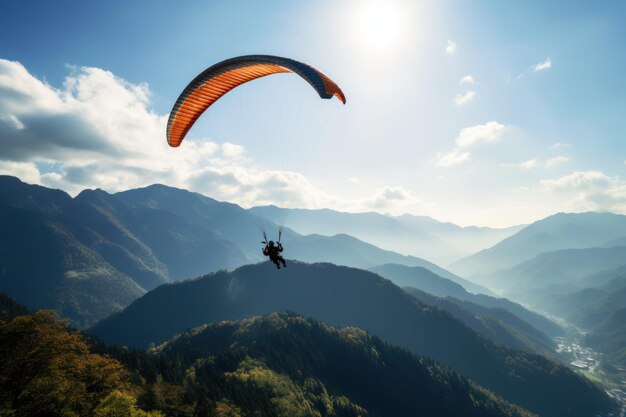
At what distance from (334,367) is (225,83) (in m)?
136

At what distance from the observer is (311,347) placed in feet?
462

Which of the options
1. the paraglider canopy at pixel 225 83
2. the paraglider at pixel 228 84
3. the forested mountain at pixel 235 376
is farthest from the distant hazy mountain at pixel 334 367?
the paraglider canopy at pixel 225 83

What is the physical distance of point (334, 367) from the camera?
454 ft

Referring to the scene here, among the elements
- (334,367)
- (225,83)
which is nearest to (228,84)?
(225,83)

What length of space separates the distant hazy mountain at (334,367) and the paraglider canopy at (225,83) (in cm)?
8410

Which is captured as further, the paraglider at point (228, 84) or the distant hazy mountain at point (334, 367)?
the distant hazy mountain at point (334, 367)

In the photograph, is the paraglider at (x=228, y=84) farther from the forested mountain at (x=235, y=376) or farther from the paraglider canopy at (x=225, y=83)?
the forested mountain at (x=235, y=376)

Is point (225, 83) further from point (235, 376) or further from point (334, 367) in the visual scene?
point (334, 367)

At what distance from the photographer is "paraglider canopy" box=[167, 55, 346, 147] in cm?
1930

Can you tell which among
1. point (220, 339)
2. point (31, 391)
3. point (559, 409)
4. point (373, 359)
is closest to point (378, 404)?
point (373, 359)

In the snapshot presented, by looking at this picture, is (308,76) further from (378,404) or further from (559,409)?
(559,409)

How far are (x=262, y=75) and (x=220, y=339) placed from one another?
147 metres

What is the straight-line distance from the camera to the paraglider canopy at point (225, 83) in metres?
19.3

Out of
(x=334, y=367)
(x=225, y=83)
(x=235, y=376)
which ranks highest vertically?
(x=225, y=83)
